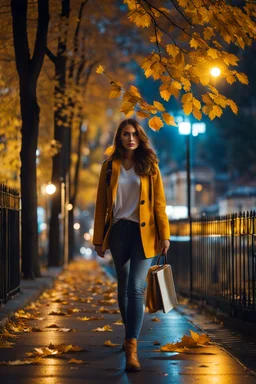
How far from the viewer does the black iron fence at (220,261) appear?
12195 millimetres

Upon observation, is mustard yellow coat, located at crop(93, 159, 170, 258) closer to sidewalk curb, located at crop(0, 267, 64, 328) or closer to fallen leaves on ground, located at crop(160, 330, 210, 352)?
fallen leaves on ground, located at crop(160, 330, 210, 352)

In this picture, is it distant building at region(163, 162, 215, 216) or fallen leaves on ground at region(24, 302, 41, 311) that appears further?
distant building at region(163, 162, 215, 216)

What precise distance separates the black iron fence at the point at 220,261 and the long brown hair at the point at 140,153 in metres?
2.83

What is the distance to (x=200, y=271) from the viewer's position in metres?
16.9

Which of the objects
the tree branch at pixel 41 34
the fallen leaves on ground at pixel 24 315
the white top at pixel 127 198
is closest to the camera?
the white top at pixel 127 198

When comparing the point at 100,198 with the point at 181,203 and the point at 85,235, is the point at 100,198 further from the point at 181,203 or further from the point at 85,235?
the point at 85,235

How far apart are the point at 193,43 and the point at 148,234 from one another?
366 cm

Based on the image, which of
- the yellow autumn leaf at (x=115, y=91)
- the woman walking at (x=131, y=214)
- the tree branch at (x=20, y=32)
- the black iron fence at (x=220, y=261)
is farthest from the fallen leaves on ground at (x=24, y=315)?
the tree branch at (x=20, y=32)

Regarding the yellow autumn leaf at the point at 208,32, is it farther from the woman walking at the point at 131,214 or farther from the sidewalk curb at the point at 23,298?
the sidewalk curb at the point at 23,298

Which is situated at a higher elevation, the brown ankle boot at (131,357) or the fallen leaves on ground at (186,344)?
the brown ankle boot at (131,357)

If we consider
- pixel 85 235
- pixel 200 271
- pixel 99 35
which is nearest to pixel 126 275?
pixel 200 271

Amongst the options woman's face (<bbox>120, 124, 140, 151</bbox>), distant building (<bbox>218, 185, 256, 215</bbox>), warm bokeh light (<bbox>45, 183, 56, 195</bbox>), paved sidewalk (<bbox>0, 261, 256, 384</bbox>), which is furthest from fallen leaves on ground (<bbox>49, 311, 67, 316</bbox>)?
distant building (<bbox>218, 185, 256, 215</bbox>)

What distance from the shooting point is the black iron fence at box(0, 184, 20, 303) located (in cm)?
1307

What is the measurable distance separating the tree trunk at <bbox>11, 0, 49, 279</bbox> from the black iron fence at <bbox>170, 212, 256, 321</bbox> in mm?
3061
